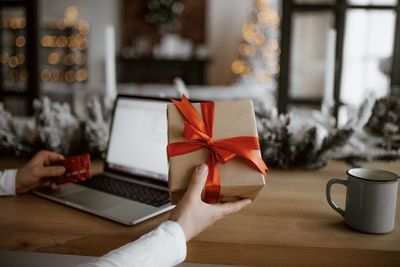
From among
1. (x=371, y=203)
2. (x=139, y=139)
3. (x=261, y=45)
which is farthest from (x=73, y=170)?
(x=261, y=45)

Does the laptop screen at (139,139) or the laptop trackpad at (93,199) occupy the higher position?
the laptop screen at (139,139)

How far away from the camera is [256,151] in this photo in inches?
31.7

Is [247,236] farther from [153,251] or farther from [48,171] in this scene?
[48,171]

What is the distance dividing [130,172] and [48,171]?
211 millimetres

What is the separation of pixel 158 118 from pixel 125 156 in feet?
0.49

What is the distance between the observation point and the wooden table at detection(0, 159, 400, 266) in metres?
0.80

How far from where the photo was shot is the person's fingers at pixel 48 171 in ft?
3.53

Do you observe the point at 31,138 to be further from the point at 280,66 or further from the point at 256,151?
the point at 280,66

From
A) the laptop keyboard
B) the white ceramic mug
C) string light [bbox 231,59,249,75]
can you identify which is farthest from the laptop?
string light [bbox 231,59,249,75]

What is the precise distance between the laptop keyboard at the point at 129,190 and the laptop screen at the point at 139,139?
0.12 ft

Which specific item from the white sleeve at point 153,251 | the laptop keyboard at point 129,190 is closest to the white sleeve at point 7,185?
the laptop keyboard at point 129,190

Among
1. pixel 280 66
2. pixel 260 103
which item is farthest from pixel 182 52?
pixel 260 103

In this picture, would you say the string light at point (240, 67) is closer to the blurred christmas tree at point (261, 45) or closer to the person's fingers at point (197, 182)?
the blurred christmas tree at point (261, 45)

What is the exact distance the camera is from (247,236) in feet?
2.77
